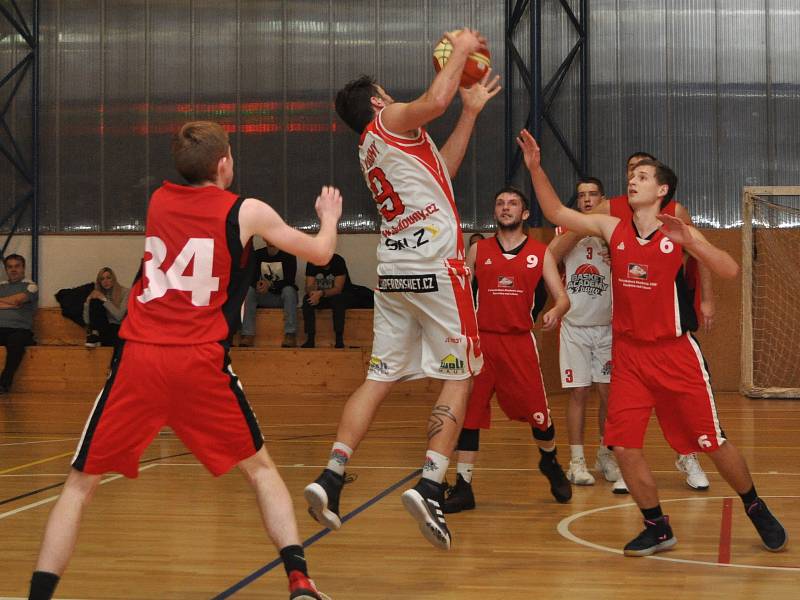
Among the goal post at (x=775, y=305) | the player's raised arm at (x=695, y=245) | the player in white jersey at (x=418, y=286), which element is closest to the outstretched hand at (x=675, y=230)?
the player's raised arm at (x=695, y=245)

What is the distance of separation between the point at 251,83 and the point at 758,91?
6.58 meters

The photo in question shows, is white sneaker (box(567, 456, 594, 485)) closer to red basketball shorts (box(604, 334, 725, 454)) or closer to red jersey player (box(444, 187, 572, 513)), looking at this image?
red jersey player (box(444, 187, 572, 513))

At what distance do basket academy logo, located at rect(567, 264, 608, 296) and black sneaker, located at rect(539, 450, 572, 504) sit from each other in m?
1.24

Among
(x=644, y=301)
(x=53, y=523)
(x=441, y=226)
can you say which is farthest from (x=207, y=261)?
(x=644, y=301)

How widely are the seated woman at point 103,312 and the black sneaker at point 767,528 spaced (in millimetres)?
9321

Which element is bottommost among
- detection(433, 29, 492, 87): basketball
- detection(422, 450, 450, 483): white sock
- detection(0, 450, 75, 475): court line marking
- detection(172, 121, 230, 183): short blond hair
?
detection(0, 450, 75, 475): court line marking

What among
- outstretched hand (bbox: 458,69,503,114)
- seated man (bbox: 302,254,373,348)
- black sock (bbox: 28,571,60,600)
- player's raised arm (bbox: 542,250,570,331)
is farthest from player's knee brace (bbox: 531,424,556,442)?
seated man (bbox: 302,254,373,348)

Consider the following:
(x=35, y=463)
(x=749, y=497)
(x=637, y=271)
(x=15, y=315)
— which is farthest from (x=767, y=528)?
(x=15, y=315)

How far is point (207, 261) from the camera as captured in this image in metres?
3.24

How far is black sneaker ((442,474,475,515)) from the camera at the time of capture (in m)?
5.26

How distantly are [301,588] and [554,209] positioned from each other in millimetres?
2095

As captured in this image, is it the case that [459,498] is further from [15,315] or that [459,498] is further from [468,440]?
[15,315]

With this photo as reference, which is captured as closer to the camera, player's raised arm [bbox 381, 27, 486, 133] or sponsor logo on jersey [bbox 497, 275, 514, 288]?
player's raised arm [bbox 381, 27, 486, 133]

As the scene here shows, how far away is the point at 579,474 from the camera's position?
6.06 m
